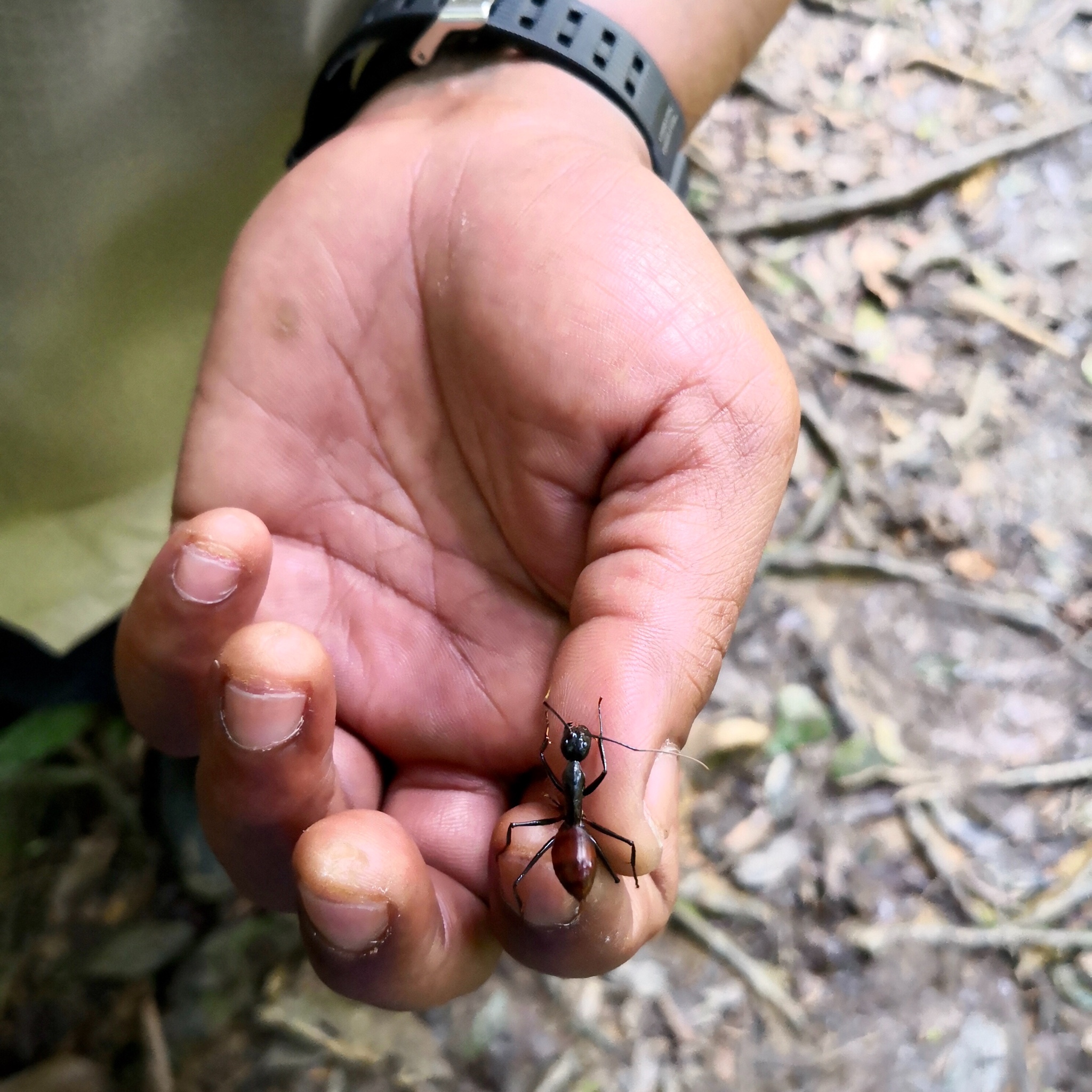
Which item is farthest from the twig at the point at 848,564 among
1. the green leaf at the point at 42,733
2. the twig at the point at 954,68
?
the twig at the point at 954,68

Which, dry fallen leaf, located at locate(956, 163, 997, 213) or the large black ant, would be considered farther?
dry fallen leaf, located at locate(956, 163, 997, 213)

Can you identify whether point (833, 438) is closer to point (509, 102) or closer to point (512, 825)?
point (509, 102)

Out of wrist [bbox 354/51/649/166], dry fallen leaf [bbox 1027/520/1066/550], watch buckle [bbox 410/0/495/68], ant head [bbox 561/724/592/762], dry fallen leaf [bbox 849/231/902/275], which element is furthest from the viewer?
dry fallen leaf [bbox 849/231/902/275]

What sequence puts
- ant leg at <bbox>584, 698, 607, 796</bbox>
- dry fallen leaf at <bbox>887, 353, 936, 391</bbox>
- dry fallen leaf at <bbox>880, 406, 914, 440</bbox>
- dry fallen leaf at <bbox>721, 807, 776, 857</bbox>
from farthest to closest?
1. dry fallen leaf at <bbox>887, 353, 936, 391</bbox>
2. dry fallen leaf at <bbox>880, 406, 914, 440</bbox>
3. dry fallen leaf at <bbox>721, 807, 776, 857</bbox>
4. ant leg at <bbox>584, 698, 607, 796</bbox>

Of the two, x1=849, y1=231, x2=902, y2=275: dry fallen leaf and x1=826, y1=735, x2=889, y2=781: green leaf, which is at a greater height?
x1=849, y1=231, x2=902, y2=275: dry fallen leaf

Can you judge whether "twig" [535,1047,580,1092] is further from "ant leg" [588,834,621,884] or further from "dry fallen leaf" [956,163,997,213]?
"dry fallen leaf" [956,163,997,213]

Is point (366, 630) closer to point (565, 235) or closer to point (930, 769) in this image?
point (565, 235)

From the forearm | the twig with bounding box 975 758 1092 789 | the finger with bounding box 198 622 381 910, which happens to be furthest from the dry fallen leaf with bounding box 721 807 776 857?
the forearm

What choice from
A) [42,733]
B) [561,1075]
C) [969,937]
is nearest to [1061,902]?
[969,937]

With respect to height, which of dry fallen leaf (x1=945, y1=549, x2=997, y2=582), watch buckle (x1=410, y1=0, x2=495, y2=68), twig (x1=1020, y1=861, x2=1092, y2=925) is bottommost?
twig (x1=1020, y1=861, x2=1092, y2=925)
